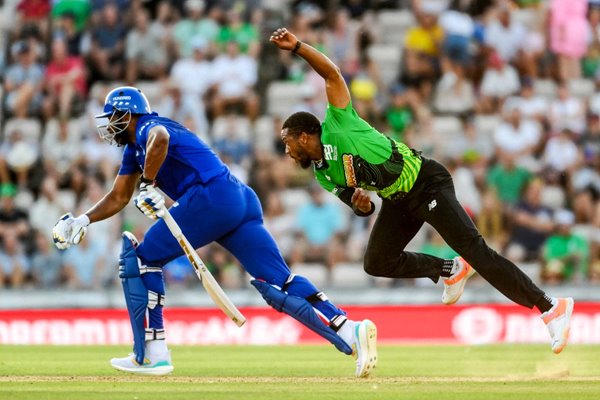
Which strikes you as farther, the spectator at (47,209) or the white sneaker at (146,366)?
the spectator at (47,209)

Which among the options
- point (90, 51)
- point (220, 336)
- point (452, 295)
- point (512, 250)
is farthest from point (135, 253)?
point (90, 51)

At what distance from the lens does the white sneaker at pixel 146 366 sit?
9.80 m

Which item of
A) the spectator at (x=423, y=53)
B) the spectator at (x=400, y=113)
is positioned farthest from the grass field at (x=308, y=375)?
the spectator at (x=423, y=53)

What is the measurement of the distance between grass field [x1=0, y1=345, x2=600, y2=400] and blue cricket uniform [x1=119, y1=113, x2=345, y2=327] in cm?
79

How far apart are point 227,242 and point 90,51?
10259 mm

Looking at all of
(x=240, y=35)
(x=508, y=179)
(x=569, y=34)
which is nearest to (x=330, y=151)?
(x=508, y=179)

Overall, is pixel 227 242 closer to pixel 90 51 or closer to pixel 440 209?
pixel 440 209

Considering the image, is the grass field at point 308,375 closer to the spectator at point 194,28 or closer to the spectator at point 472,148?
the spectator at point 472,148

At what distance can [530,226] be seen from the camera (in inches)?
643

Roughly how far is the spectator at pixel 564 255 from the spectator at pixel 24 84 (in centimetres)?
756

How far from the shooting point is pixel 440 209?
980cm

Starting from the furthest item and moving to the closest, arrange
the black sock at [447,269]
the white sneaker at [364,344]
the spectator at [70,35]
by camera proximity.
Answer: the spectator at [70,35], the black sock at [447,269], the white sneaker at [364,344]

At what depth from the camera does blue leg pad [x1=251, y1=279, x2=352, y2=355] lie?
31.1 ft

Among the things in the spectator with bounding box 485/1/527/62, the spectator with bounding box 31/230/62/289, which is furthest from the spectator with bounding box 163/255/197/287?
the spectator with bounding box 485/1/527/62
